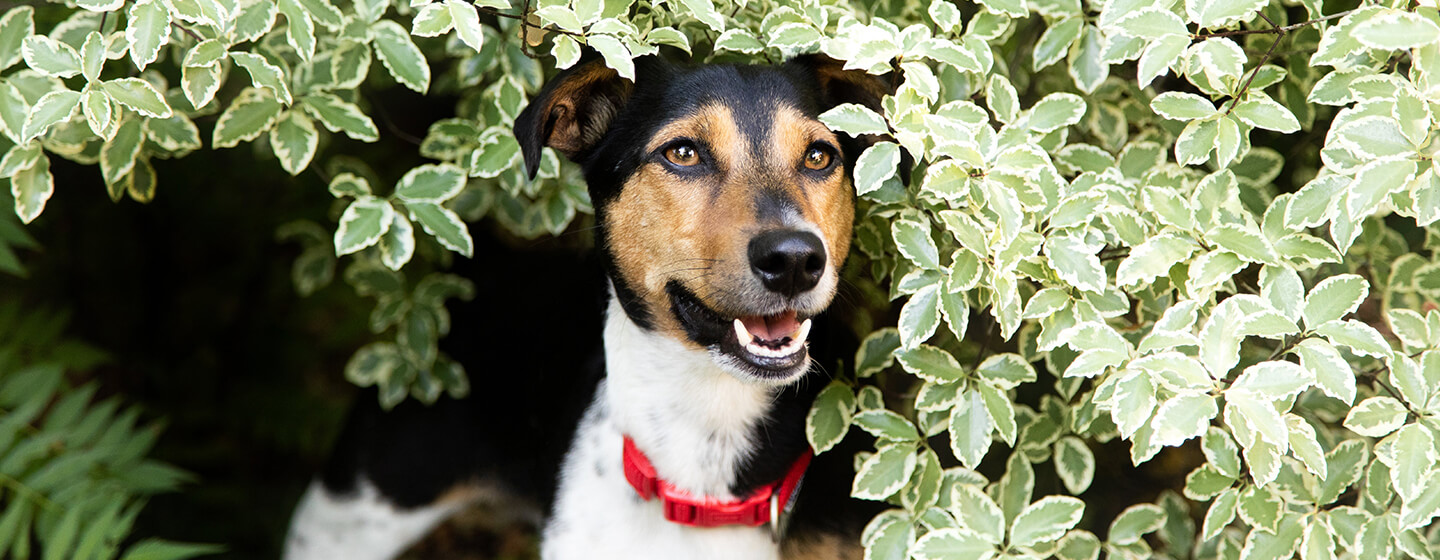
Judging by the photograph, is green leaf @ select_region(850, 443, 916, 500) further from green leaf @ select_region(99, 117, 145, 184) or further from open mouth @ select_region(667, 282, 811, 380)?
green leaf @ select_region(99, 117, 145, 184)

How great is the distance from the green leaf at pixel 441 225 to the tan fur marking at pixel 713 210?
14.3 inches

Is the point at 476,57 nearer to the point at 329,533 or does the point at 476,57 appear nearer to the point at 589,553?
the point at 589,553

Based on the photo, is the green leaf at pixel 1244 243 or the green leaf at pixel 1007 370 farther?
the green leaf at pixel 1007 370

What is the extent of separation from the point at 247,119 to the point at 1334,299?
2489 mm

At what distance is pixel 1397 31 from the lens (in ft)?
6.58

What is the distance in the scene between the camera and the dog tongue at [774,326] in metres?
2.59

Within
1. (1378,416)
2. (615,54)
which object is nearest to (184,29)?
(615,54)

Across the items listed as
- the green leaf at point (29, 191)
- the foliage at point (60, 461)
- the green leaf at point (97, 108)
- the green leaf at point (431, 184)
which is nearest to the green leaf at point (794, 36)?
the green leaf at point (431, 184)

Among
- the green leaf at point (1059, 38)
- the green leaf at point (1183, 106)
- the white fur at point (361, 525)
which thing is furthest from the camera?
the white fur at point (361, 525)

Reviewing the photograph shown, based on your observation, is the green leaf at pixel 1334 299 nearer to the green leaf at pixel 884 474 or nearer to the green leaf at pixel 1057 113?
the green leaf at pixel 1057 113

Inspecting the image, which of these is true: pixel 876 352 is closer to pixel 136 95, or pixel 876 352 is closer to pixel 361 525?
pixel 136 95

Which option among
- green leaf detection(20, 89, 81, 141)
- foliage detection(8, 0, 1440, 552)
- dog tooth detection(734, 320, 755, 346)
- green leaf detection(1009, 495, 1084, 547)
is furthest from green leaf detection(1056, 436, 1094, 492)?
green leaf detection(20, 89, 81, 141)

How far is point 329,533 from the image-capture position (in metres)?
3.82

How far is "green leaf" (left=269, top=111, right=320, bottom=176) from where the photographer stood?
2803mm
